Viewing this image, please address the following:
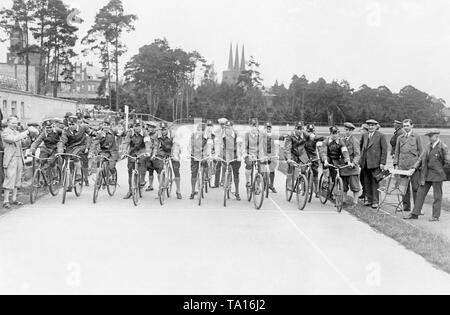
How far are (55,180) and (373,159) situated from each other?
7.86 m

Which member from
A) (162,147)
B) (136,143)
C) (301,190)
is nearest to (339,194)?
(301,190)

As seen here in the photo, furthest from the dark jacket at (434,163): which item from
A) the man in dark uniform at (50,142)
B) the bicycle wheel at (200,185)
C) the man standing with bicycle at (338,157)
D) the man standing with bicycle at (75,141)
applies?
the man in dark uniform at (50,142)

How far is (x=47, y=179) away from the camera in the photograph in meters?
13.2

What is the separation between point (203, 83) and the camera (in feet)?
392

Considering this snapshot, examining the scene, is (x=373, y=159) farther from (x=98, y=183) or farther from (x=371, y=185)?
(x=98, y=183)

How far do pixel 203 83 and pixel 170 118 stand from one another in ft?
140

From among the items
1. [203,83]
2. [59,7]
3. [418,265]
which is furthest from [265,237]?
[203,83]

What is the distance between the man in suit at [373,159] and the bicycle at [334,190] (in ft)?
2.10

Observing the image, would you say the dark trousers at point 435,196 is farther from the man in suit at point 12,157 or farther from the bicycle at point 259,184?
the man in suit at point 12,157

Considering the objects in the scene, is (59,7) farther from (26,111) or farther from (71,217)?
(71,217)

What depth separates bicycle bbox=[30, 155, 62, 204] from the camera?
11844 millimetres

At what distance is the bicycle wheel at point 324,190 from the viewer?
12820 millimetres
